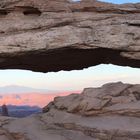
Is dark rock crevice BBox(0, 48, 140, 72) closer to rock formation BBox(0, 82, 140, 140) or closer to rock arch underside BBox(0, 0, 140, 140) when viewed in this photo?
rock arch underside BBox(0, 0, 140, 140)

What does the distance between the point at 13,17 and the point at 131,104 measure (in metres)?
7.96

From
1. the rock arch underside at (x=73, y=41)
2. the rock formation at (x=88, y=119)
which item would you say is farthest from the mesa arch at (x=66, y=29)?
the rock formation at (x=88, y=119)

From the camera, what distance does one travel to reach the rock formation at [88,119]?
1995cm

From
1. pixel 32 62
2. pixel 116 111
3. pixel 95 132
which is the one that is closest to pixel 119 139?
pixel 95 132

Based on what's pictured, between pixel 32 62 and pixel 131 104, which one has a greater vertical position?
pixel 32 62

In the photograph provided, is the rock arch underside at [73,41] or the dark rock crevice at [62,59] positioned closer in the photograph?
the rock arch underside at [73,41]

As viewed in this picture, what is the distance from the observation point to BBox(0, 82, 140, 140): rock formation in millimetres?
19953

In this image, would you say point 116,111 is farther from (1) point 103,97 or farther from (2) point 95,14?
(2) point 95,14

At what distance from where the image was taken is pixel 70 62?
2639cm

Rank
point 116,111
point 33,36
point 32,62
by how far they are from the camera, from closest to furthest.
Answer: point 116,111
point 33,36
point 32,62

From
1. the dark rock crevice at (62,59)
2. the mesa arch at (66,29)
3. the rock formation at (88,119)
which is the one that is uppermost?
the mesa arch at (66,29)

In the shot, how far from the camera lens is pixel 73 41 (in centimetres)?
2297

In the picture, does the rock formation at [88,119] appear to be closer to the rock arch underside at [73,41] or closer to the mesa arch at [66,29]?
the rock arch underside at [73,41]

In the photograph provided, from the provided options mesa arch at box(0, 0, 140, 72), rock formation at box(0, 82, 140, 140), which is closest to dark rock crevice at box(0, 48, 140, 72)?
mesa arch at box(0, 0, 140, 72)
